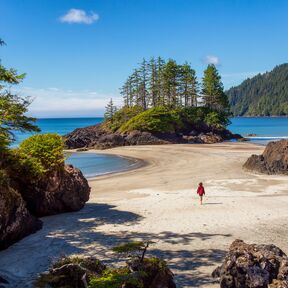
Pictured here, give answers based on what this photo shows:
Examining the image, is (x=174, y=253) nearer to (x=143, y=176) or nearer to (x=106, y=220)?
(x=106, y=220)

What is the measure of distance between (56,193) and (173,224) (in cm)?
712

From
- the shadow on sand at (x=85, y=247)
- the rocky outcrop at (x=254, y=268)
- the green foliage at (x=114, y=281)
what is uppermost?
the green foliage at (x=114, y=281)

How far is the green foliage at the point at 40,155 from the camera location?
67.8 ft

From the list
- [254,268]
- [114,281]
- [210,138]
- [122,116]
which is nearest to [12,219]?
[114,281]

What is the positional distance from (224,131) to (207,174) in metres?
52.8

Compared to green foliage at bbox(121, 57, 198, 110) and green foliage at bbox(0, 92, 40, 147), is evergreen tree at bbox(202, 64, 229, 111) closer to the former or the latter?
green foliage at bbox(121, 57, 198, 110)

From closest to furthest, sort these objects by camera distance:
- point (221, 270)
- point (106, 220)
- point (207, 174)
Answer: point (221, 270)
point (106, 220)
point (207, 174)

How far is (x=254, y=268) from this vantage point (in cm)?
1034

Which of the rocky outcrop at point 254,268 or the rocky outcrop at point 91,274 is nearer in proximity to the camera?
the rocky outcrop at point 91,274

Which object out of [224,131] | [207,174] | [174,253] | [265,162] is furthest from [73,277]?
[224,131]

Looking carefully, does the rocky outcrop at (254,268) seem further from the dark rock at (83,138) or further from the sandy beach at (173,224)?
the dark rock at (83,138)

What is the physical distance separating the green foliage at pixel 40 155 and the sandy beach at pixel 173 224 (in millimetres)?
2772

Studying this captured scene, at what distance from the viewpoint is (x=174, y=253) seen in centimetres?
1491

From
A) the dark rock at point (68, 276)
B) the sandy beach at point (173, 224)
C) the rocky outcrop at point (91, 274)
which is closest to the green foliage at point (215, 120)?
the sandy beach at point (173, 224)
